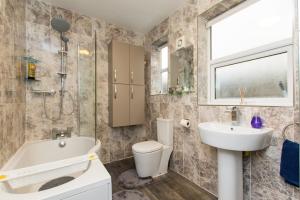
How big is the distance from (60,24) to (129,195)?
2.47m

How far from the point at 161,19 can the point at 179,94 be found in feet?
4.51

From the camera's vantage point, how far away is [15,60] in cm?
145

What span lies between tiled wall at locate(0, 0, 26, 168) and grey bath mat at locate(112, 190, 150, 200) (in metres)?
1.12

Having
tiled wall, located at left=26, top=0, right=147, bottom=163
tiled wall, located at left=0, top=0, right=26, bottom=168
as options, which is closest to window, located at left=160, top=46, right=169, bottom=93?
tiled wall, located at left=26, top=0, right=147, bottom=163

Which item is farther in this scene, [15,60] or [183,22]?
[183,22]

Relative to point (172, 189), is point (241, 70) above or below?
above

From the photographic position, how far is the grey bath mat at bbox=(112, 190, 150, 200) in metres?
1.55

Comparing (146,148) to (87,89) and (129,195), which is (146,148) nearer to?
(129,195)

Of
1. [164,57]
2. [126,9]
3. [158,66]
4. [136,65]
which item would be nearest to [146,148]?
[136,65]

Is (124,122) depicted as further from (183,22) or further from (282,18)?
(282,18)

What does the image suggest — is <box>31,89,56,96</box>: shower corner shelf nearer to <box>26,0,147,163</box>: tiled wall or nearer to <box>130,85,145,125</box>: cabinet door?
<box>26,0,147,163</box>: tiled wall

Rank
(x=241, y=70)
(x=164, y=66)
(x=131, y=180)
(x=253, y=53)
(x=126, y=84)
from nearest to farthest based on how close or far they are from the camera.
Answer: (x=253, y=53), (x=241, y=70), (x=131, y=180), (x=126, y=84), (x=164, y=66)

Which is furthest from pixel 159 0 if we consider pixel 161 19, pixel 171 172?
pixel 171 172

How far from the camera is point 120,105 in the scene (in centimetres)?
237
